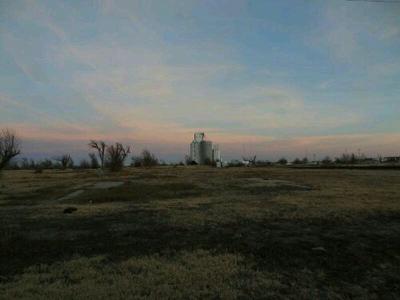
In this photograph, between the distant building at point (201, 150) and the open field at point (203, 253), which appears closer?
the open field at point (203, 253)

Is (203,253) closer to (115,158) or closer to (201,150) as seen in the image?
(115,158)

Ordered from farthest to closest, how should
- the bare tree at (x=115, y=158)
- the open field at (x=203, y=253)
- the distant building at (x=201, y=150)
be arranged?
the distant building at (x=201, y=150) → the bare tree at (x=115, y=158) → the open field at (x=203, y=253)

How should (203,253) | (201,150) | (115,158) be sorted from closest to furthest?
(203,253), (115,158), (201,150)

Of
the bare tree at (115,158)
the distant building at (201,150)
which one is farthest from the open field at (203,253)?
the distant building at (201,150)

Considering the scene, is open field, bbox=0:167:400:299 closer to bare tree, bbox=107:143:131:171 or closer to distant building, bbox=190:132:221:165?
bare tree, bbox=107:143:131:171

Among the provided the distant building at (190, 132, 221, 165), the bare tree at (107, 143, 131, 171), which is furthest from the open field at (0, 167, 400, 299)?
the distant building at (190, 132, 221, 165)

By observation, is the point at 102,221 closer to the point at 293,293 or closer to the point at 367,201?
the point at 293,293

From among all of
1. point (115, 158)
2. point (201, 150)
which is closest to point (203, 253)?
point (115, 158)

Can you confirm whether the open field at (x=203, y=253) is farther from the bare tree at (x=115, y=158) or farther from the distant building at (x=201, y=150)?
the distant building at (x=201, y=150)

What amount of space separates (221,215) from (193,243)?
474 centimetres

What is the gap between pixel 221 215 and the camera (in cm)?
1558

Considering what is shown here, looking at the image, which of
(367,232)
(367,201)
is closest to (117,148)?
(367,201)

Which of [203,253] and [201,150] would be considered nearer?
[203,253]

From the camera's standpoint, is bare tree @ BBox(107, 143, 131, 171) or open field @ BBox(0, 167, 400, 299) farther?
bare tree @ BBox(107, 143, 131, 171)
